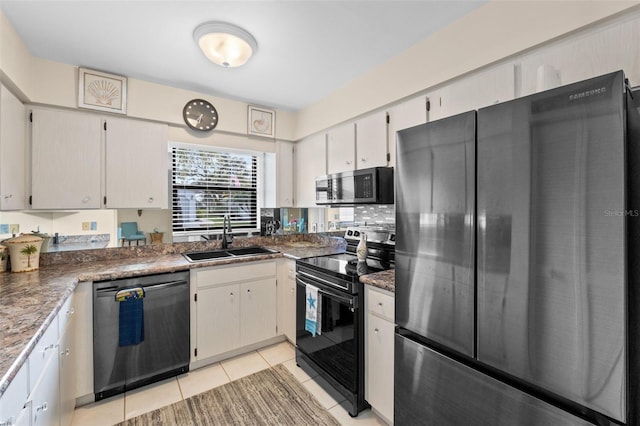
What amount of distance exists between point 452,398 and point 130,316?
2176 millimetres

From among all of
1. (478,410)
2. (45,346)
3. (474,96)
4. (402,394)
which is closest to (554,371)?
(478,410)

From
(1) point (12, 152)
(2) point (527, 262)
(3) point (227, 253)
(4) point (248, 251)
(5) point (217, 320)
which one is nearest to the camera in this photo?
(2) point (527, 262)

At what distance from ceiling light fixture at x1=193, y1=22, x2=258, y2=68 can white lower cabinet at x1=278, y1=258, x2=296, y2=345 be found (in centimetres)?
175

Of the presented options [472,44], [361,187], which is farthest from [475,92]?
[361,187]

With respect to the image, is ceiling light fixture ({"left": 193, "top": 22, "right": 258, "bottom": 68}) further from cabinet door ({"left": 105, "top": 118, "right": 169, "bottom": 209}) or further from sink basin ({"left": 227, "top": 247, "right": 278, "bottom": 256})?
sink basin ({"left": 227, "top": 247, "right": 278, "bottom": 256})

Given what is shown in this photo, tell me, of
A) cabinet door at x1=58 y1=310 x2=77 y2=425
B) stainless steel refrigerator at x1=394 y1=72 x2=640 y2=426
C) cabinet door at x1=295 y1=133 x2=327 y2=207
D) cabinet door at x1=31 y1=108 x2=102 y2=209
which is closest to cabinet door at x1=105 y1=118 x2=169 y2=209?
cabinet door at x1=31 y1=108 x2=102 y2=209

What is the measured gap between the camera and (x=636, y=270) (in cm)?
91

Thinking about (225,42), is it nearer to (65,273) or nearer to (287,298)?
(65,273)

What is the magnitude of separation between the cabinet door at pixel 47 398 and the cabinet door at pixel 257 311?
1.36 m

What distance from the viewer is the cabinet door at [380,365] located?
174 cm

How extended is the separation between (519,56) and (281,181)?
2.52 m

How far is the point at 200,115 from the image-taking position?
2.87 meters

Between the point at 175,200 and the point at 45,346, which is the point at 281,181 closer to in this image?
the point at 175,200

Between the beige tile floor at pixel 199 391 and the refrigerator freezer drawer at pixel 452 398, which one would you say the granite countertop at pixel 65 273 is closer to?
the beige tile floor at pixel 199 391
